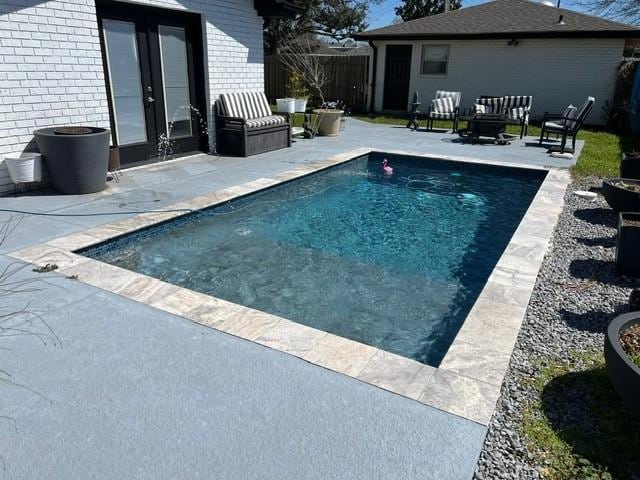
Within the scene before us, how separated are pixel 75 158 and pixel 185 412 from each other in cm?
429

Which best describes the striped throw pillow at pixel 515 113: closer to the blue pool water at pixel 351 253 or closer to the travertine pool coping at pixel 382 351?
the blue pool water at pixel 351 253

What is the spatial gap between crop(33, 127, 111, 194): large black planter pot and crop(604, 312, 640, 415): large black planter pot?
17.4 feet

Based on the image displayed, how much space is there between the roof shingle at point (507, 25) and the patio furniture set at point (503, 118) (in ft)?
10.0

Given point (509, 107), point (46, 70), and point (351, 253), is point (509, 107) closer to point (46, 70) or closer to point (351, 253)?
point (351, 253)

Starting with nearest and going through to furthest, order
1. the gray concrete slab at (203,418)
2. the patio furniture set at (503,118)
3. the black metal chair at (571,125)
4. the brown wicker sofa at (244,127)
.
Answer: the gray concrete slab at (203,418), the brown wicker sofa at (244,127), the black metal chair at (571,125), the patio furniture set at (503,118)

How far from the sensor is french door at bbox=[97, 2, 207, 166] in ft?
21.6

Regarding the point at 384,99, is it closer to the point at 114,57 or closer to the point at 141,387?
the point at 114,57

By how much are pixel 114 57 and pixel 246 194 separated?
113 inches

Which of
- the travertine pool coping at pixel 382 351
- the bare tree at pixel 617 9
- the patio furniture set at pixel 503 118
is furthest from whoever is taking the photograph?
the bare tree at pixel 617 9

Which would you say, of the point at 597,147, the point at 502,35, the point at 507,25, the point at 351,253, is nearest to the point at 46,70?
the point at 351,253

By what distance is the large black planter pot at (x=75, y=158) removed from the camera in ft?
17.2

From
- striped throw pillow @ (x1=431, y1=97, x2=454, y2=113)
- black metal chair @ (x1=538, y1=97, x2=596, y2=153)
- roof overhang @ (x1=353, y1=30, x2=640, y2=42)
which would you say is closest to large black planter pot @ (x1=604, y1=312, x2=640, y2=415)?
black metal chair @ (x1=538, y1=97, x2=596, y2=153)

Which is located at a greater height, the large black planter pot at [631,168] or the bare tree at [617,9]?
the bare tree at [617,9]

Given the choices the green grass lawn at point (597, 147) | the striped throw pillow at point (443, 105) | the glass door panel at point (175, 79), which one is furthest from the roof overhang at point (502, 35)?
the glass door panel at point (175, 79)
